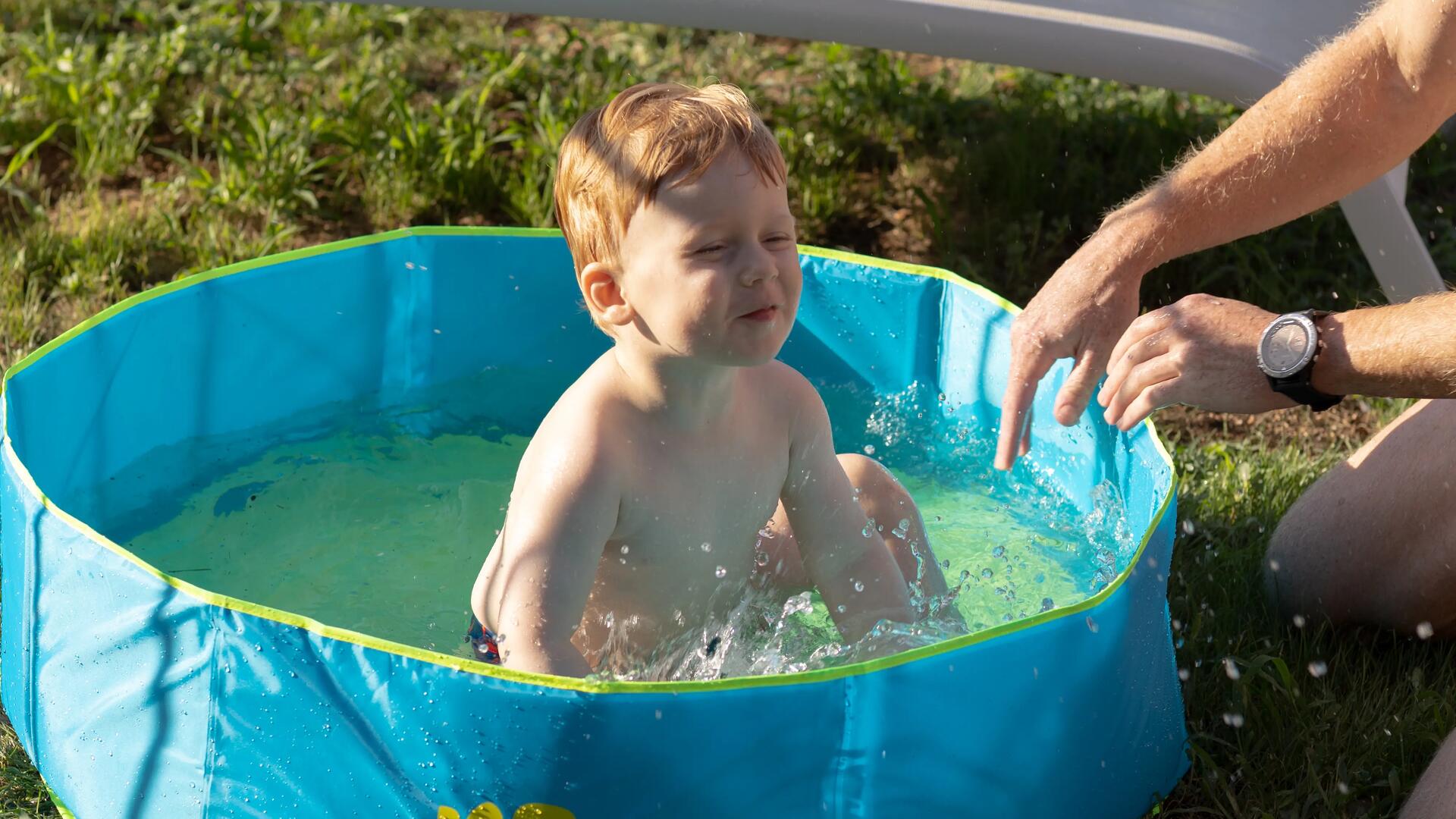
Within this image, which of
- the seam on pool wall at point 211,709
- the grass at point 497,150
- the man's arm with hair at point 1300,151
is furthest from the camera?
the grass at point 497,150

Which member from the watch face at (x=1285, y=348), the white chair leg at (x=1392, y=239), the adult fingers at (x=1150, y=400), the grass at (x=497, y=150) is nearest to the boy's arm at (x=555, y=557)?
the adult fingers at (x=1150, y=400)

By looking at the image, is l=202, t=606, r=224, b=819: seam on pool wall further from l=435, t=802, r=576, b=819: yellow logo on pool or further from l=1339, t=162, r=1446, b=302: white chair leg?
l=1339, t=162, r=1446, b=302: white chair leg

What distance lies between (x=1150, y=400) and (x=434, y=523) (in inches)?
48.3

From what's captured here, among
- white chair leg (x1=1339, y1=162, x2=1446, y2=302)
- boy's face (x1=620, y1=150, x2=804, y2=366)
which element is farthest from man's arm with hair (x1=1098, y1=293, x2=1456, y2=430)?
white chair leg (x1=1339, y1=162, x2=1446, y2=302)

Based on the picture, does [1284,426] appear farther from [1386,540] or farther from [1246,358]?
[1246,358]

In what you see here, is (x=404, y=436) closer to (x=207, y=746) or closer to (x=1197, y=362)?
(x=207, y=746)

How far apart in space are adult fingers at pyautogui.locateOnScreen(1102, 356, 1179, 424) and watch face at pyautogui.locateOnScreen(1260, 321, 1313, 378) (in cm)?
12

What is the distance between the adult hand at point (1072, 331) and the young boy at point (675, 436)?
0.24 meters

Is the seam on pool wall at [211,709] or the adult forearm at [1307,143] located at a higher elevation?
the adult forearm at [1307,143]

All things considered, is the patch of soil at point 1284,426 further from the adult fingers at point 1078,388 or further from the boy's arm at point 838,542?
the boy's arm at point 838,542

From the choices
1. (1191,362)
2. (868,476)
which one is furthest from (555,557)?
(1191,362)

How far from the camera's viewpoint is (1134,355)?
1.85 m

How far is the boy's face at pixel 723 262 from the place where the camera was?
5.41 feet

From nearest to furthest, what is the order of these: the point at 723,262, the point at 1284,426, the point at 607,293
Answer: the point at 723,262 < the point at 607,293 < the point at 1284,426
